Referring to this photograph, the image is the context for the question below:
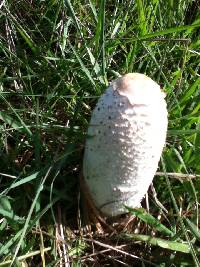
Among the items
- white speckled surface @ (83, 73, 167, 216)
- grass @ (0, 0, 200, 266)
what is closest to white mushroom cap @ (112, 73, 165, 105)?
white speckled surface @ (83, 73, 167, 216)

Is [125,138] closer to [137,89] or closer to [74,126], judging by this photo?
[137,89]

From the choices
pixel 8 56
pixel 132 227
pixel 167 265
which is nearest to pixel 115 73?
pixel 8 56

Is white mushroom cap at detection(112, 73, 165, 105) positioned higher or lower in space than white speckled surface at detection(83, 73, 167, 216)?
higher

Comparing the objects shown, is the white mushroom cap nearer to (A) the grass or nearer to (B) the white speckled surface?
(B) the white speckled surface

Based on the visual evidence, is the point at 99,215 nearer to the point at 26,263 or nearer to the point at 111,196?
the point at 111,196

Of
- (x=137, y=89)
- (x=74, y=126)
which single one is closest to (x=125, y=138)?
(x=137, y=89)
